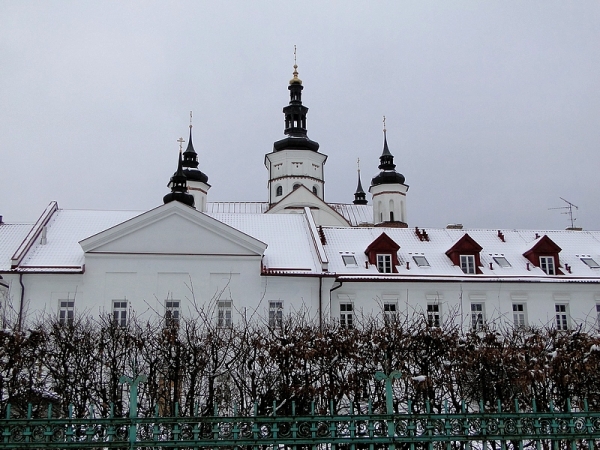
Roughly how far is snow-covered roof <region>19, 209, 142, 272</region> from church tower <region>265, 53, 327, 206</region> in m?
27.0

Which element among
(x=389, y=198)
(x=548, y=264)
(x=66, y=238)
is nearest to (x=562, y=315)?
(x=548, y=264)

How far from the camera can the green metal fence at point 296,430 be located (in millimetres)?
9547

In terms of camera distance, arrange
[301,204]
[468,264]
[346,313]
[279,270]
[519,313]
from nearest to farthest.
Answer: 1. [279,270]
2. [346,313]
3. [519,313]
4. [468,264]
5. [301,204]

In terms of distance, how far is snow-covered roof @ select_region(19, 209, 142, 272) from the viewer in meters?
27.1

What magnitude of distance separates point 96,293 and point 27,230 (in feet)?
21.5

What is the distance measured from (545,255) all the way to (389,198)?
1190 inches

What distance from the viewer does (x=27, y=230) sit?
30.8 m

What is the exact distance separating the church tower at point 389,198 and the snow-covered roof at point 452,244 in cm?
2593

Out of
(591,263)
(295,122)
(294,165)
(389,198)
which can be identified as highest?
(295,122)

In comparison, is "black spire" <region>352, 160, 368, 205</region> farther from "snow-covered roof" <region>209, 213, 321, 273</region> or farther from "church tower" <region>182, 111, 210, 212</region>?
"snow-covered roof" <region>209, 213, 321, 273</region>

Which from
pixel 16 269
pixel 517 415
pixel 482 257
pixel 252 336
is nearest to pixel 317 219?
pixel 482 257

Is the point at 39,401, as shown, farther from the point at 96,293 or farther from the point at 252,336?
the point at 96,293

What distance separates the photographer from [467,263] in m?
31.2

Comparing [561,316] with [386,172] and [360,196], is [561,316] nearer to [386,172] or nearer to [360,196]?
[386,172]
